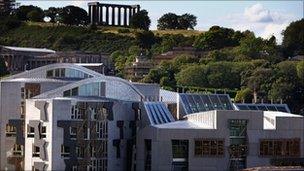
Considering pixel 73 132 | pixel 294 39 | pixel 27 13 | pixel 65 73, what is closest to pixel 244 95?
pixel 65 73

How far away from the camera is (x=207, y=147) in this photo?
2625 inches

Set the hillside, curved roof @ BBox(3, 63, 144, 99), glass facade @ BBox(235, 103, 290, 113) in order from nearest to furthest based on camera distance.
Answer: curved roof @ BBox(3, 63, 144, 99) < glass facade @ BBox(235, 103, 290, 113) < the hillside

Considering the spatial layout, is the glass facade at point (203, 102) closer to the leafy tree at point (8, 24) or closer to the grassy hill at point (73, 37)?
the grassy hill at point (73, 37)

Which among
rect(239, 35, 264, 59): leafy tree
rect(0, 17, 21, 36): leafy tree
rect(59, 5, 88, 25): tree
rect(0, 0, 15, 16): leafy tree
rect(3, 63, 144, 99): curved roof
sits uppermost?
rect(0, 0, 15, 16): leafy tree

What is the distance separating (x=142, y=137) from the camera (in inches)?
2648

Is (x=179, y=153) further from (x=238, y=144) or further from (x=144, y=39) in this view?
(x=144, y=39)

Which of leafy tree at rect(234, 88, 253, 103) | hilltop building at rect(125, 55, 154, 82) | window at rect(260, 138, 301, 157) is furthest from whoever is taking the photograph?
hilltop building at rect(125, 55, 154, 82)

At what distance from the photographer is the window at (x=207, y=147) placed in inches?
2621

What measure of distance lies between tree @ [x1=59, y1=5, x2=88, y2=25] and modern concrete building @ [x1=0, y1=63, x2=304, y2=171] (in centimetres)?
10516

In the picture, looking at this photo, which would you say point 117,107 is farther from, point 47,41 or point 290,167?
point 47,41

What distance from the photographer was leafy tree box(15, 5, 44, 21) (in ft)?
588

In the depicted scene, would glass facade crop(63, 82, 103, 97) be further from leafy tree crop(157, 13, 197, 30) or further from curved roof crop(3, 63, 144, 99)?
leafy tree crop(157, 13, 197, 30)

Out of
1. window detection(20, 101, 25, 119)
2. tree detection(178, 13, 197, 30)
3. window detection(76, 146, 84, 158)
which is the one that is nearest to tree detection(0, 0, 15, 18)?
tree detection(178, 13, 197, 30)

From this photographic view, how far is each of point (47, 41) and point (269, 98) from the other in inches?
2401
